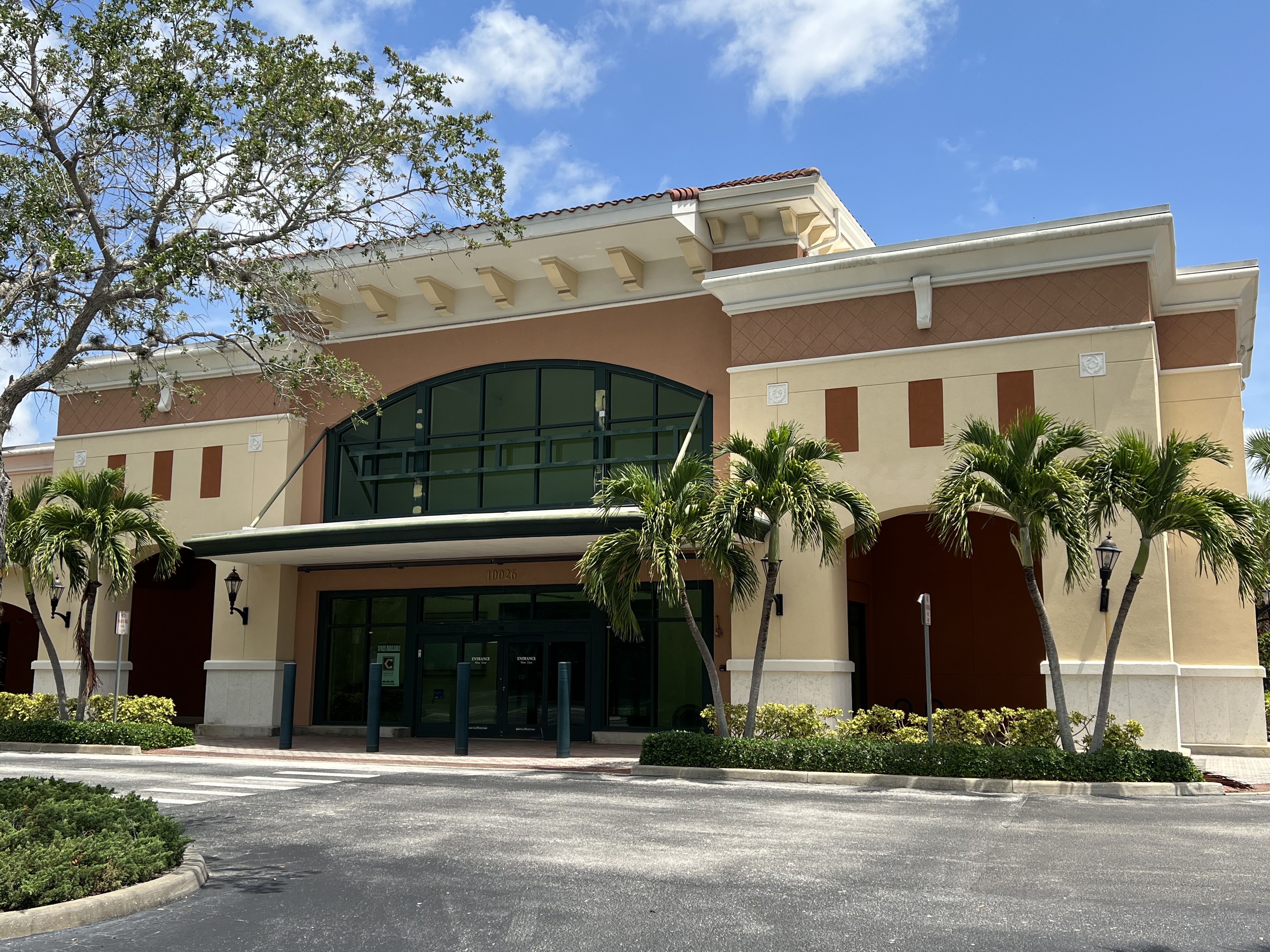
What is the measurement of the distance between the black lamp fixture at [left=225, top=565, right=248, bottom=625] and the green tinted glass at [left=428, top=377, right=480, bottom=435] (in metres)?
4.92

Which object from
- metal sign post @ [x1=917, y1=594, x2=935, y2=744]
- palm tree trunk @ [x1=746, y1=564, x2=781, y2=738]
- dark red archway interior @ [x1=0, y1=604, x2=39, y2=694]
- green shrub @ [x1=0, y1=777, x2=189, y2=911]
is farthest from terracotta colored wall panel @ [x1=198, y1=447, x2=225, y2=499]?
metal sign post @ [x1=917, y1=594, x2=935, y2=744]

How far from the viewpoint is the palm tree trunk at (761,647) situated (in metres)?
16.2

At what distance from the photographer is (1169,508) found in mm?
14297

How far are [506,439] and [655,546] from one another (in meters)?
7.11

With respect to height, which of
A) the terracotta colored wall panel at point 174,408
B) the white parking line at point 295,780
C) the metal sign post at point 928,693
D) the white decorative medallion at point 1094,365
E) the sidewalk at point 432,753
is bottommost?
the sidewalk at point 432,753

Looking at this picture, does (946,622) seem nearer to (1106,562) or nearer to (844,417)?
(844,417)

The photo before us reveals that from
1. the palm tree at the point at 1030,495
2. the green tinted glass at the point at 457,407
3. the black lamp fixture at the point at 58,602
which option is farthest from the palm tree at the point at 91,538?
the palm tree at the point at 1030,495

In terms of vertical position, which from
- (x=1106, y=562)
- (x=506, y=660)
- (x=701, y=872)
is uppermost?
(x=1106, y=562)

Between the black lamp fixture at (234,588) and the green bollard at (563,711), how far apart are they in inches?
320

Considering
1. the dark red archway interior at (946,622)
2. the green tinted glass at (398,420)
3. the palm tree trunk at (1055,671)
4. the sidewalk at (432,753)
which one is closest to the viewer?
the palm tree trunk at (1055,671)

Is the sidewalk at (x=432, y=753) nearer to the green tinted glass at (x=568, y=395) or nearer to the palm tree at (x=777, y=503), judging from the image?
the palm tree at (x=777, y=503)

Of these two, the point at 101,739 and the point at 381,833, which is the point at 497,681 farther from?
the point at 381,833

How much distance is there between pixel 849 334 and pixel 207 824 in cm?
1238

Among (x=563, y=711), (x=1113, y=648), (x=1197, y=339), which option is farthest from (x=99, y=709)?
(x=1197, y=339)
